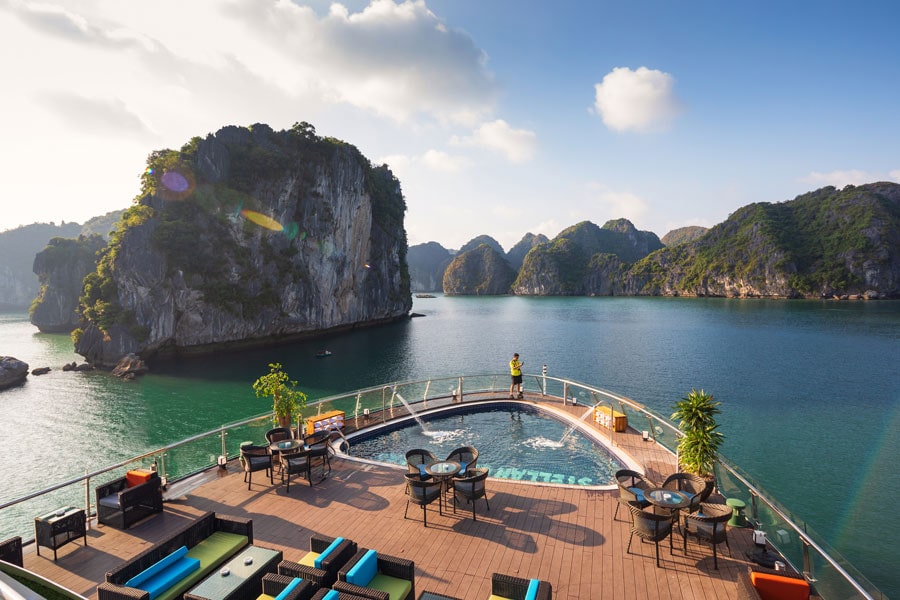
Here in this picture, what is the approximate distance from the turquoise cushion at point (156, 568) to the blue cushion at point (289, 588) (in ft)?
6.18

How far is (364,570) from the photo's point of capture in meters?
5.40

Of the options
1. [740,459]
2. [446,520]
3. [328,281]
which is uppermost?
[328,281]

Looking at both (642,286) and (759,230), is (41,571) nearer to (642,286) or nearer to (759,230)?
(759,230)

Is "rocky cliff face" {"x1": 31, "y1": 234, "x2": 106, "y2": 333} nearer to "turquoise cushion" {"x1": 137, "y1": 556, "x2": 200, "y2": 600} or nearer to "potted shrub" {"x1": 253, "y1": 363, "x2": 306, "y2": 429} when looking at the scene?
"potted shrub" {"x1": 253, "y1": 363, "x2": 306, "y2": 429}

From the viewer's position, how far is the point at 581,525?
25.8ft

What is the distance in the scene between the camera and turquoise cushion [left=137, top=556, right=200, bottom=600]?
17.5 feet

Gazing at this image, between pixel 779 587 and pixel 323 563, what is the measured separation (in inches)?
229

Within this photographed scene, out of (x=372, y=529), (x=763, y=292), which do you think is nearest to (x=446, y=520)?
(x=372, y=529)

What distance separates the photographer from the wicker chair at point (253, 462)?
31.8ft

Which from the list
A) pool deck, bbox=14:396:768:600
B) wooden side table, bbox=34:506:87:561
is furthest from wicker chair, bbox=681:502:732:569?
wooden side table, bbox=34:506:87:561

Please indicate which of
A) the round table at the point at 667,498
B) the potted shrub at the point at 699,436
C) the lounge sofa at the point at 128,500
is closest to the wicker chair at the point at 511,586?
the round table at the point at 667,498

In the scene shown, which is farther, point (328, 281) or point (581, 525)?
point (328, 281)

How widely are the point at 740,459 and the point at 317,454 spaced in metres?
18.1

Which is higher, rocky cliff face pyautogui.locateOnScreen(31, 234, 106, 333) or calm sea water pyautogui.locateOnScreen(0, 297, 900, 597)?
rocky cliff face pyautogui.locateOnScreen(31, 234, 106, 333)
